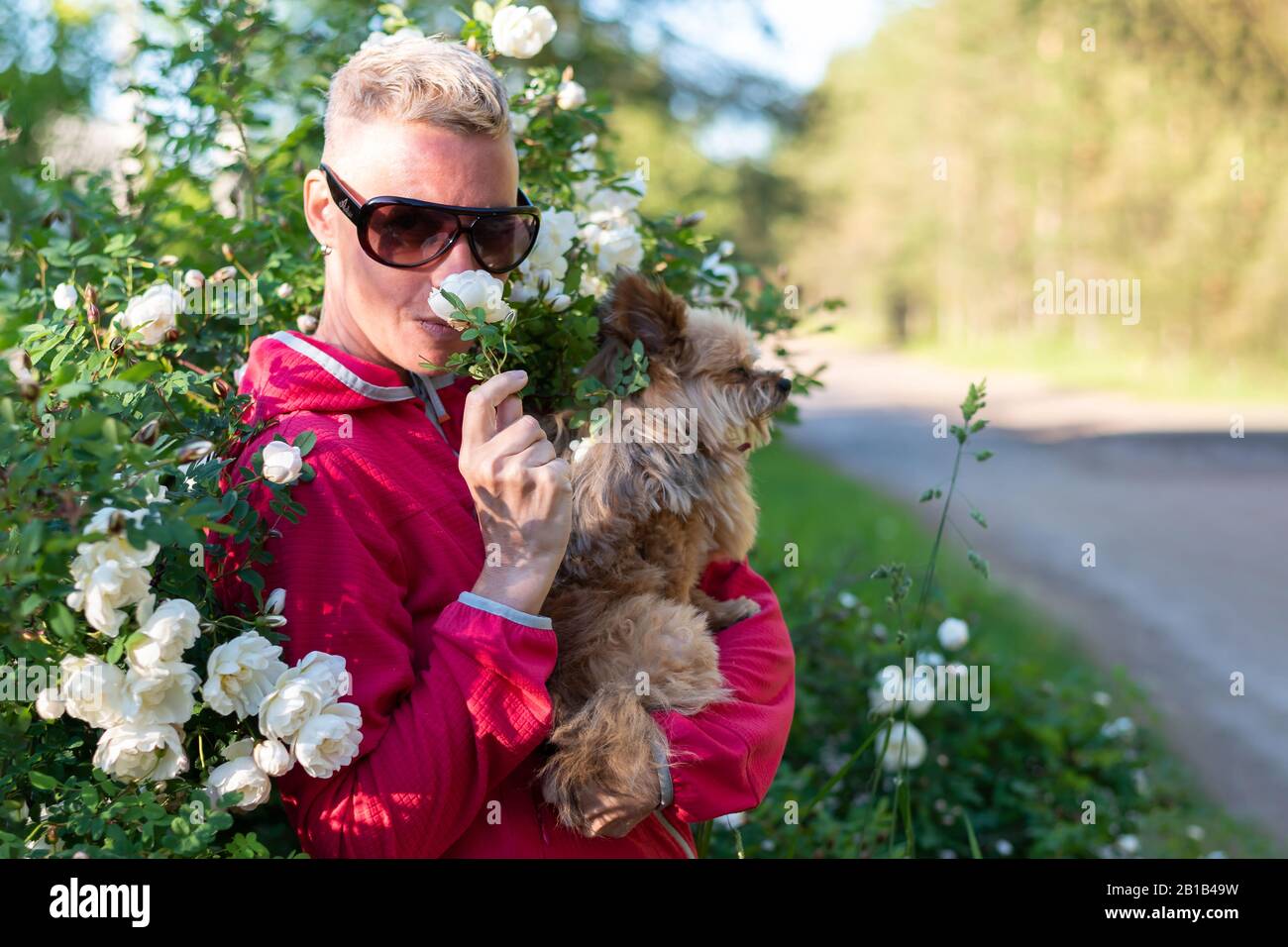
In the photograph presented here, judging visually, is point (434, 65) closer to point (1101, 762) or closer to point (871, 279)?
point (1101, 762)

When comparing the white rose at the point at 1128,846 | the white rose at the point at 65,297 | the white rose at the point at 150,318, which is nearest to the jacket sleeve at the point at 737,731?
the white rose at the point at 150,318

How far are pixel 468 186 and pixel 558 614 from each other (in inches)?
41.0

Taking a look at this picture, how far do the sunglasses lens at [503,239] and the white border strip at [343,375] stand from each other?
36 cm

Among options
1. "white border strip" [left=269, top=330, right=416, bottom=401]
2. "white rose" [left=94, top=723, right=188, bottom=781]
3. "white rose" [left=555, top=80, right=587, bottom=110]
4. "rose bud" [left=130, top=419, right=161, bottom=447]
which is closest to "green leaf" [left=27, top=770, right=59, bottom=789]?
"white rose" [left=94, top=723, right=188, bottom=781]

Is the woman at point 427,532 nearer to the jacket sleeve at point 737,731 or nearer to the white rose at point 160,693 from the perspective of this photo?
the jacket sleeve at point 737,731

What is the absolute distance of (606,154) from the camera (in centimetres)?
413

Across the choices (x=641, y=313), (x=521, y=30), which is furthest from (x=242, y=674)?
(x=521, y=30)

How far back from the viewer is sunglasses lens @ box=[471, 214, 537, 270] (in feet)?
8.30

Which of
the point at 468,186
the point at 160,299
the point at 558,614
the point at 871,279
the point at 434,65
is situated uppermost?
the point at 871,279

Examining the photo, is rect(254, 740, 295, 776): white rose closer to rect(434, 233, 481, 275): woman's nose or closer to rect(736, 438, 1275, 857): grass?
rect(434, 233, 481, 275): woman's nose

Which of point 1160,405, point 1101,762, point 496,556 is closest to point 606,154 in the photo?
point 496,556

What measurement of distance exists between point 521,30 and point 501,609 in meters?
1.84

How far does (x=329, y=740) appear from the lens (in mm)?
2061

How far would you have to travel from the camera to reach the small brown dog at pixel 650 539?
247cm
